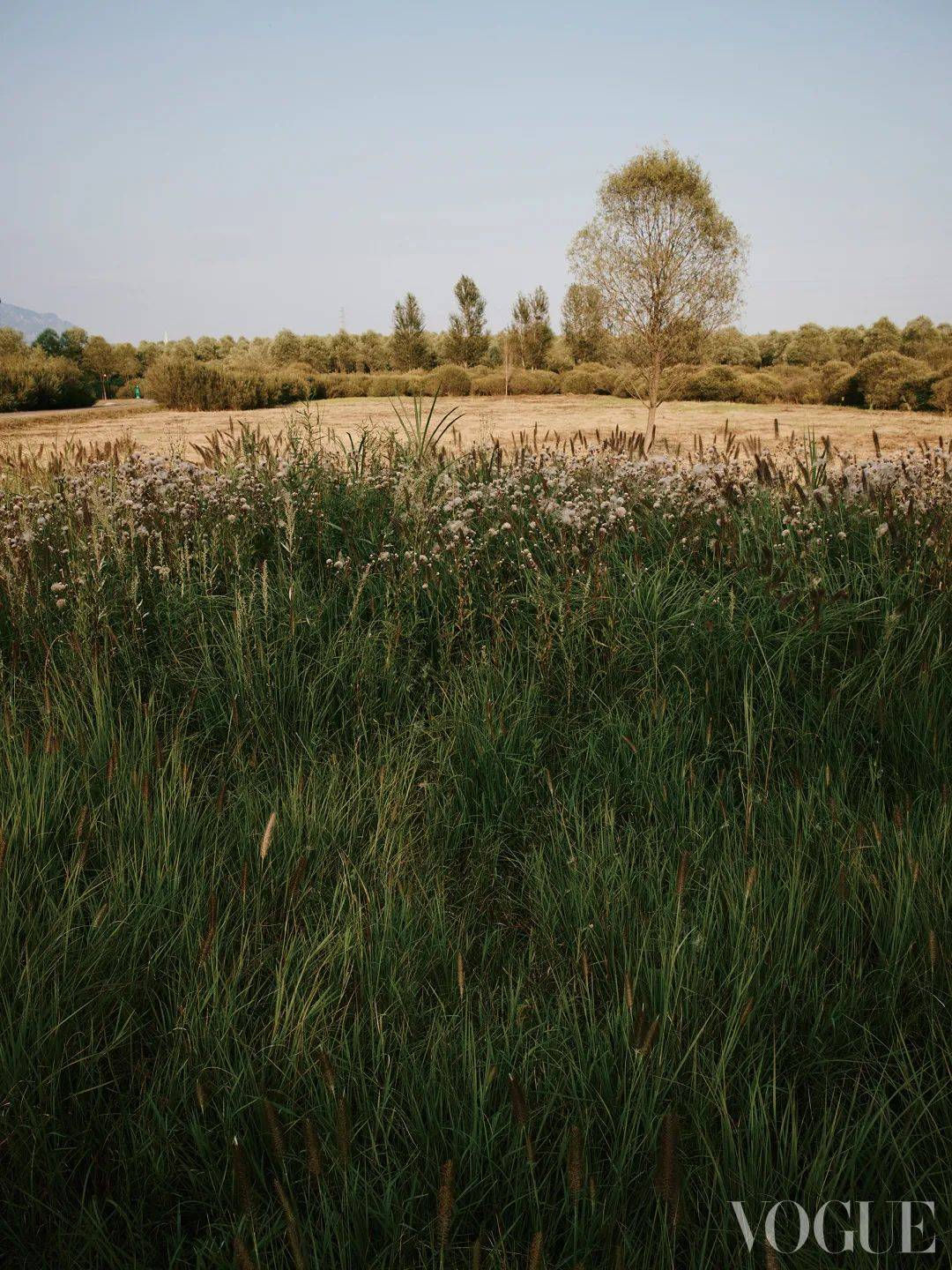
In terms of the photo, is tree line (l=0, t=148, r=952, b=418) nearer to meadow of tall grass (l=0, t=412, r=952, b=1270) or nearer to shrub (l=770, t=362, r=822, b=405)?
shrub (l=770, t=362, r=822, b=405)

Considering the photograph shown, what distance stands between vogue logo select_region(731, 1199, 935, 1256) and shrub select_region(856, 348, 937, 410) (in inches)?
1100

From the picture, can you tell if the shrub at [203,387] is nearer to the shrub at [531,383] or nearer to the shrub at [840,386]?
the shrub at [531,383]

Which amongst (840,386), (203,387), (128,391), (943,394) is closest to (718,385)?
(840,386)

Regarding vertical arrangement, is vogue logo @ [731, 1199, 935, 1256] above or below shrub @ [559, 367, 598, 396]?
below

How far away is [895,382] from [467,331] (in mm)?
40946

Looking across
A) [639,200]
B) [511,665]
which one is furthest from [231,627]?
[639,200]

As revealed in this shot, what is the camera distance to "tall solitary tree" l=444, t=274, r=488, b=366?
5747 centimetres

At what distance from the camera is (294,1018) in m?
1.76

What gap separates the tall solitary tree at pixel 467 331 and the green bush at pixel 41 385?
28539mm

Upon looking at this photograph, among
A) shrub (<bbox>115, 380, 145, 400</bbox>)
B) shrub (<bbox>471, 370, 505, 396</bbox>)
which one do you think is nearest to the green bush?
shrub (<bbox>115, 380, 145, 400</bbox>)

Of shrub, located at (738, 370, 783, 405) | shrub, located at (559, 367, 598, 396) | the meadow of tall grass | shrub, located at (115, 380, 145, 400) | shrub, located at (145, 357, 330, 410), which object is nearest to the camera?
the meadow of tall grass

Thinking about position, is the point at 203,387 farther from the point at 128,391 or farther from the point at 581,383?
the point at 128,391

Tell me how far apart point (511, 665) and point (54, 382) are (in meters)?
33.3

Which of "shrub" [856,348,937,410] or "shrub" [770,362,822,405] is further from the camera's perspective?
"shrub" [770,362,822,405]
